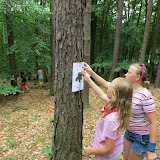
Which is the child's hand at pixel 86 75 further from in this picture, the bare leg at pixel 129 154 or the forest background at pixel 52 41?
the bare leg at pixel 129 154

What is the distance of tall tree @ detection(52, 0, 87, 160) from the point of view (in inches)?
63.5

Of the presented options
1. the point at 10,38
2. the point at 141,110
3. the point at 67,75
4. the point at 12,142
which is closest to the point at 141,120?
the point at 141,110

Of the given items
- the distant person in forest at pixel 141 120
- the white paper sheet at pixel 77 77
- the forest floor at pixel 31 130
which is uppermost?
the white paper sheet at pixel 77 77

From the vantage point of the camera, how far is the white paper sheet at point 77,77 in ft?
5.50

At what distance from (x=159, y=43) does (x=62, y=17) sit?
1637 cm

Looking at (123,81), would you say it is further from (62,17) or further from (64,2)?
(64,2)

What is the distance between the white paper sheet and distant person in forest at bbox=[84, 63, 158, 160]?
0.39 ft

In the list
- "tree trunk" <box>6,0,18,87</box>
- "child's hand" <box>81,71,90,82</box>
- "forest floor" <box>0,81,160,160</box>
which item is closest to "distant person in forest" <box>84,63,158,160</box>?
"child's hand" <box>81,71,90,82</box>

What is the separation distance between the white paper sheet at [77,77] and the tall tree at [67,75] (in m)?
0.05

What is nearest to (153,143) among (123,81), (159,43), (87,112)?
(123,81)

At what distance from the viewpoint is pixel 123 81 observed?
4.54ft

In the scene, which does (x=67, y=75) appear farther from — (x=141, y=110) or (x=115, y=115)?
(x=141, y=110)

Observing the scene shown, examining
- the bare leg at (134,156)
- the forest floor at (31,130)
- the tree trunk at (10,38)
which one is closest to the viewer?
the bare leg at (134,156)

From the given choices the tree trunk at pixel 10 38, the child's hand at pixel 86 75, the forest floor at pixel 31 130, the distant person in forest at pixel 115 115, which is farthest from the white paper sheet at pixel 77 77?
the tree trunk at pixel 10 38
